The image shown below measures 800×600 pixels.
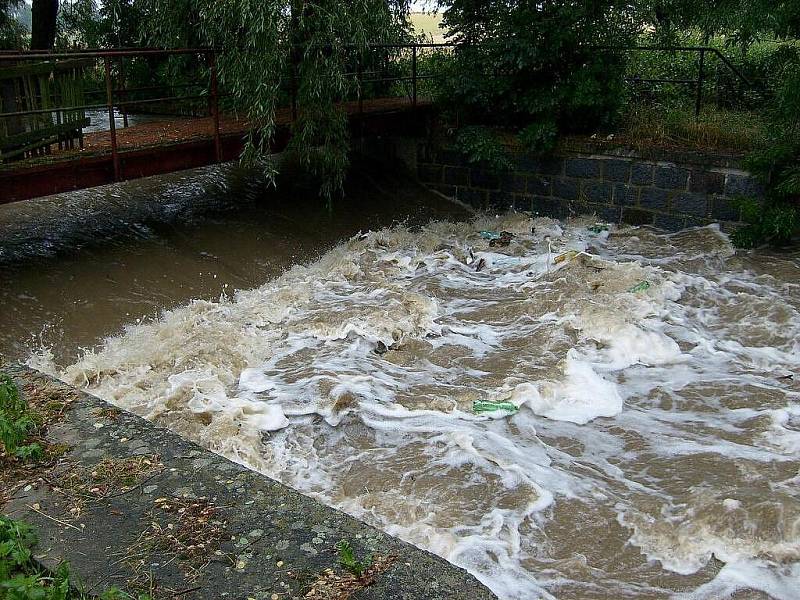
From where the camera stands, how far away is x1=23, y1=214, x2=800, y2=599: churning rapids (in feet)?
15.2

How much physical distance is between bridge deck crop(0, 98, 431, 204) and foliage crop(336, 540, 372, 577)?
6.22 meters

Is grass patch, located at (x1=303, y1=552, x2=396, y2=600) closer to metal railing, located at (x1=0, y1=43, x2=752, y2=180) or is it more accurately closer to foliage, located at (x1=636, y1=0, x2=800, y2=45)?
metal railing, located at (x1=0, y1=43, x2=752, y2=180)

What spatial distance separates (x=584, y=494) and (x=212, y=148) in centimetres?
661

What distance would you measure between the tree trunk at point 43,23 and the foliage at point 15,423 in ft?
33.5

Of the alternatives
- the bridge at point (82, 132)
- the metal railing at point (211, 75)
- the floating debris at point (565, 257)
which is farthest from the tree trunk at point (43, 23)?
the floating debris at point (565, 257)

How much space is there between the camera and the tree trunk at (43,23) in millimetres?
12359

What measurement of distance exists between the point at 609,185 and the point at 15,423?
33.1 feet

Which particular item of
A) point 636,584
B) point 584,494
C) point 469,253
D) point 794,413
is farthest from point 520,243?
point 636,584

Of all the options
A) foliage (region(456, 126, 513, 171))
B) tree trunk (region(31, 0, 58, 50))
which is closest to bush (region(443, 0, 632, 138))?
foliage (region(456, 126, 513, 171))

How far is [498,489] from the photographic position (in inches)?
205

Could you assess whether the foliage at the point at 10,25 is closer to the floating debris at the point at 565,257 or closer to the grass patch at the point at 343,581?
the floating debris at the point at 565,257

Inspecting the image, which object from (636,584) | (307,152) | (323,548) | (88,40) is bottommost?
(636,584)

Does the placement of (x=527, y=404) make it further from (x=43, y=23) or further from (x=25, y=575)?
(x=43, y=23)

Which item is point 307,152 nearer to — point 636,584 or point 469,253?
point 469,253
